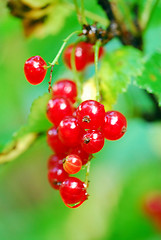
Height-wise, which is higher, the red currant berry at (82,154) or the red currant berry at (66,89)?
the red currant berry at (66,89)

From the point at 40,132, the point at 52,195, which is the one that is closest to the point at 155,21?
the point at 40,132

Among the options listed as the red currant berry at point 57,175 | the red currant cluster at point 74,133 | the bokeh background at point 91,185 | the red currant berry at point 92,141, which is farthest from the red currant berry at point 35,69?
the bokeh background at point 91,185

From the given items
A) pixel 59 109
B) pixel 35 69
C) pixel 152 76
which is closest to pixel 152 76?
pixel 152 76

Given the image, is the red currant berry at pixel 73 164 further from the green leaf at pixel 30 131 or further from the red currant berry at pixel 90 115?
the green leaf at pixel 30 131

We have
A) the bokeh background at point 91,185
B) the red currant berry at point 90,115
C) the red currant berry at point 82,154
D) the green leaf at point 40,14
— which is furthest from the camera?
the bokeh background at point 91,185

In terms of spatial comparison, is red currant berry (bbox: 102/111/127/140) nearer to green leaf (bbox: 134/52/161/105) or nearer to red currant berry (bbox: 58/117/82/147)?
red currant berry (bbox: 58/117/82/147)
